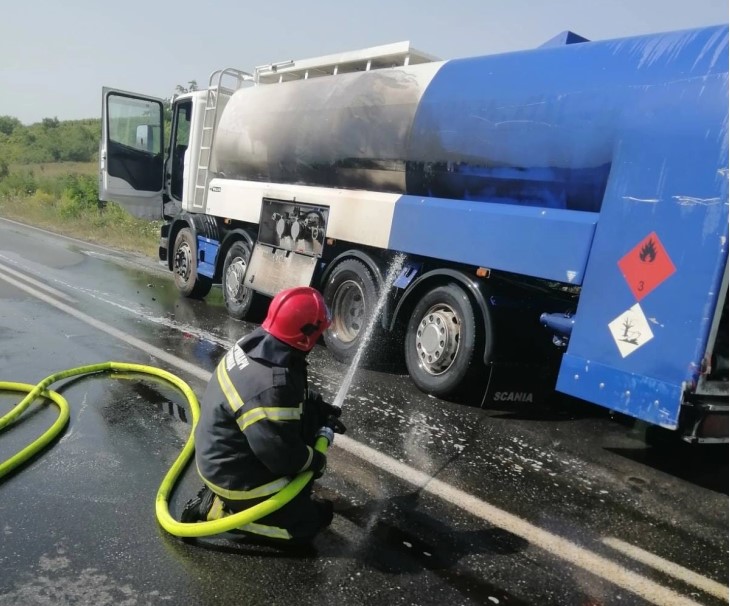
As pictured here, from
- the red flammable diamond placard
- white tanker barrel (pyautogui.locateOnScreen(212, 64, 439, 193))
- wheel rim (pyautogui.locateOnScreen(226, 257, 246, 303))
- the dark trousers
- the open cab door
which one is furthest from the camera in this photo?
the open cab door

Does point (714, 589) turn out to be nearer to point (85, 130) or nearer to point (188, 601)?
point (188, 601)

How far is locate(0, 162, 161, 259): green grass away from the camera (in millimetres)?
20047

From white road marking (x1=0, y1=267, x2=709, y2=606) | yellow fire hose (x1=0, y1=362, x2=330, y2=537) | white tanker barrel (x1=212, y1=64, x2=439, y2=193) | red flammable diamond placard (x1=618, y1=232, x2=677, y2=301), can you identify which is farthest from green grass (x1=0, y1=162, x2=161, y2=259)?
red flammable diamond placard (x1=618, y1=232, x2=677, y2=301)

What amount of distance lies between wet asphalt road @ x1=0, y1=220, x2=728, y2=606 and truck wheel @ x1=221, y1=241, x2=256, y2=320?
264cm

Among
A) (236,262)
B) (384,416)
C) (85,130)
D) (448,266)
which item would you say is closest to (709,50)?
(448,266)

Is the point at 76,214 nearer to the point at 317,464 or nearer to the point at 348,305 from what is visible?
the point at 348,305

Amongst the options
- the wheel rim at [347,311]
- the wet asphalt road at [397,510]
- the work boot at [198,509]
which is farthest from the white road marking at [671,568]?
the wheel rim at [347,311]

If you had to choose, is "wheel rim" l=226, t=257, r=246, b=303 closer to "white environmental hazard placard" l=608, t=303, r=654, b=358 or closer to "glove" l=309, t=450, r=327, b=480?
"white environmental hazard placard" l=608, t=303, r=654, b=358

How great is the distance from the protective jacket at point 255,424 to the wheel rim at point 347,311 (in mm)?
3905

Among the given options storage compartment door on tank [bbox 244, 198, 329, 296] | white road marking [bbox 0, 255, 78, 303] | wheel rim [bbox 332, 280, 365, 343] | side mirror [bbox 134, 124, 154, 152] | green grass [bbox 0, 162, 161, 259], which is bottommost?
green grass [bbox 0, 162, 161, 259]

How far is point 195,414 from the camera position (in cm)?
470

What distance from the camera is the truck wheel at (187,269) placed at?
402 inches

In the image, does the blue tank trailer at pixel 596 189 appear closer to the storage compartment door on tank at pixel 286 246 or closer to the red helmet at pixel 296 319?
the storage compartment door on tank at pixel 286 246

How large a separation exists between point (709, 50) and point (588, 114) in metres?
0.81
